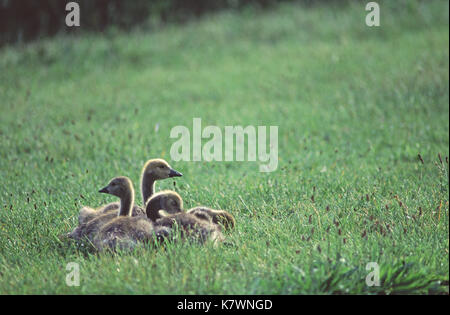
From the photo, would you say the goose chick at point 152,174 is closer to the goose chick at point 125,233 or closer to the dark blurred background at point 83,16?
the goose chick at point 125,233

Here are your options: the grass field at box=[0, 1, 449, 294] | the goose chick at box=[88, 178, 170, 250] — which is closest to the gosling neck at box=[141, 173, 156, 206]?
the grass field at box=[0, 1, 449, 294]

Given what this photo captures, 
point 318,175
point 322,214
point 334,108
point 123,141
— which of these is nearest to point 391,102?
point 334,108

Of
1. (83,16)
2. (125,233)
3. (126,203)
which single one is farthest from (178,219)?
(83,16)


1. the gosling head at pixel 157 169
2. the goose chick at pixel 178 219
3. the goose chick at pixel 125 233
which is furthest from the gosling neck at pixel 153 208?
the gosling head at pixel 157 169

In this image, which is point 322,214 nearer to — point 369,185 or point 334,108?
point 369,185

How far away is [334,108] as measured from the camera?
11617mm

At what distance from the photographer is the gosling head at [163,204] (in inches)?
210

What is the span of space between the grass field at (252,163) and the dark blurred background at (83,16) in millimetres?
1354

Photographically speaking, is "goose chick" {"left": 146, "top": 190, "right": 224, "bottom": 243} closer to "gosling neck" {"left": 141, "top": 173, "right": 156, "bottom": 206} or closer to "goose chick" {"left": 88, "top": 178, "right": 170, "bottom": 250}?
"goose chick" {"left": 88, "top": 178, "right": 170, "bottom": 250}

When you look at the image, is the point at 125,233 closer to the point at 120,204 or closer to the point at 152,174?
the point at 120,204

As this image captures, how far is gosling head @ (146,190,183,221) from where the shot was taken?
210 inches

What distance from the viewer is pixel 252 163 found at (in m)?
8.65

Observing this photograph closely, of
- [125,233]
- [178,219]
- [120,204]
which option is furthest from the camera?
[120,204]

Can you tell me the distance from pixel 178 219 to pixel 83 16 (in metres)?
16.8
